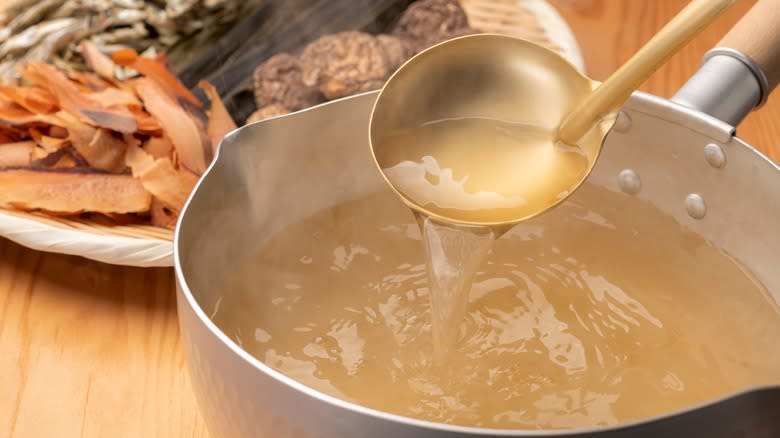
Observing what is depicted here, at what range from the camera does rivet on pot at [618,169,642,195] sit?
916 mm

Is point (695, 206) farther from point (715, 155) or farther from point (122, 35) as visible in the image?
point (122, 35)

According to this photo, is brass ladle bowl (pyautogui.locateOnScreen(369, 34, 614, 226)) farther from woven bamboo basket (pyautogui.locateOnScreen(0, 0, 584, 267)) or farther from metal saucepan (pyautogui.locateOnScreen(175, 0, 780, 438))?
woven bamboo basket (pyautogui.locateOnScreen(0, 0, 584, 267))

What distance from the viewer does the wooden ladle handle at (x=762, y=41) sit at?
31.4 inches

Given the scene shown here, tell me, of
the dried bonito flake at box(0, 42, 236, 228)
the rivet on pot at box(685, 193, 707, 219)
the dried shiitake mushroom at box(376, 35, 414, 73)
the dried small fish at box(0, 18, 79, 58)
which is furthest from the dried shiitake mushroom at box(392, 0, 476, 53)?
the rivet on pot at box(685, 193, 707, 219)

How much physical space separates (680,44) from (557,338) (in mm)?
260

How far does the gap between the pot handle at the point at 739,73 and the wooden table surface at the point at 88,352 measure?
54cm

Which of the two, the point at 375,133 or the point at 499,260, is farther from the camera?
the point at 499,260

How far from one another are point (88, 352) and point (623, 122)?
58 centimetres

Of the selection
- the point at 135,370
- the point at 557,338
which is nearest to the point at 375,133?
the point at 557,338

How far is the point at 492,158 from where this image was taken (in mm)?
801

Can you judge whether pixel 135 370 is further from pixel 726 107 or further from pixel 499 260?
pixel 726 107

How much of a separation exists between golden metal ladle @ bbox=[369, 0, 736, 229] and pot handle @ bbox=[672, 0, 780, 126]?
92 mm

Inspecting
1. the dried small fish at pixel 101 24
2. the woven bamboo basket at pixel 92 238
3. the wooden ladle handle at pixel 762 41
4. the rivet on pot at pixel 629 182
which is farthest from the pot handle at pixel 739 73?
the dried small fish at pixel 101 24

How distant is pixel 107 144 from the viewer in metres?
1.12
